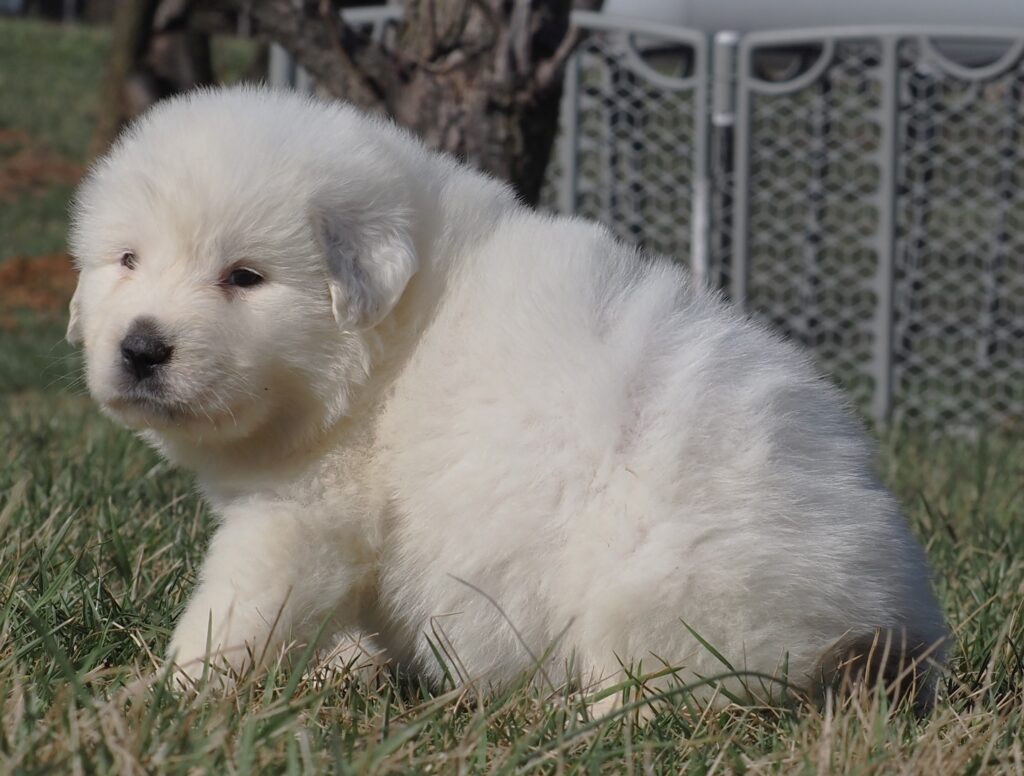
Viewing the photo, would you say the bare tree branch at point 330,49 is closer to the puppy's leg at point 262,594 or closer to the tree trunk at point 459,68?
the tree trunk at point 459,68

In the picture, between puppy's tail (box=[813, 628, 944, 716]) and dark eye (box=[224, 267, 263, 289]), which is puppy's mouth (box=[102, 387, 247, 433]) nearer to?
dark eye (box=[224, 267, 263, 289])

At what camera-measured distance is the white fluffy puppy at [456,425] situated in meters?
2.20

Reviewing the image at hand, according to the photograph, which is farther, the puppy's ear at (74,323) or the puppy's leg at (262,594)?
the puppy's ear at (74,323)

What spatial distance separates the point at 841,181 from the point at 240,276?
5.85 metres

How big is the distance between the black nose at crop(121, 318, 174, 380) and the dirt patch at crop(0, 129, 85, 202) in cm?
Result: 1610

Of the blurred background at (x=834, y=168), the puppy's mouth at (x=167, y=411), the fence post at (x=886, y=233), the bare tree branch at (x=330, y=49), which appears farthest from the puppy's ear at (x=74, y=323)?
the fence post at (x=886, y=233)

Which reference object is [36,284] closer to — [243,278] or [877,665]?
[243,278]

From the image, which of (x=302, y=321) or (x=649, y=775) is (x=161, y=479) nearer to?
(x=302, y=321)

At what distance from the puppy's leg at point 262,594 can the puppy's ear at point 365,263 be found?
39cm

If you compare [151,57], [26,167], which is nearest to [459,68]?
[151,57]

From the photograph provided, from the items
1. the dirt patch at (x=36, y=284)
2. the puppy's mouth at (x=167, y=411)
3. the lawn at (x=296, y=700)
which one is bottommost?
the dirt patch at (x=36, y=284)

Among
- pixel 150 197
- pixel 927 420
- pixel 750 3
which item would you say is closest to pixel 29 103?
pixel 750 3

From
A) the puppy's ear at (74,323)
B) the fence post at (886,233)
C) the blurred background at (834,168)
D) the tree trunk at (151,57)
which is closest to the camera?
the puppy's ear at (74,323)

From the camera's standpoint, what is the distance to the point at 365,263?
7.84ft
